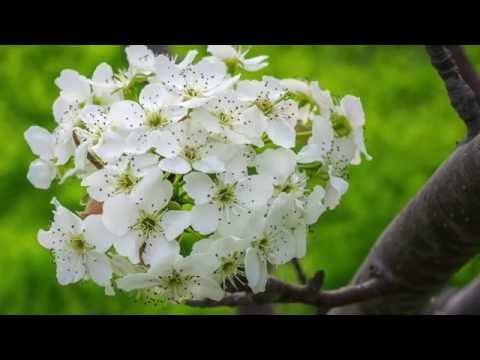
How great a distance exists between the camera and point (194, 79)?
74 cm

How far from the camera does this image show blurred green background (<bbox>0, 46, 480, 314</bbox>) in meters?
2.09

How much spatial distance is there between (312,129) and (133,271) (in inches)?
8.2

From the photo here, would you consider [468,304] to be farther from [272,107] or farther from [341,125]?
[272,107]

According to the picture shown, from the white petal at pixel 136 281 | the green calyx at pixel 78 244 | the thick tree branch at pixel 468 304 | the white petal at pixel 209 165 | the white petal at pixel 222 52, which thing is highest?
the white petal at pixel 222 52

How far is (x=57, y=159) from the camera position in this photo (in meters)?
0.83

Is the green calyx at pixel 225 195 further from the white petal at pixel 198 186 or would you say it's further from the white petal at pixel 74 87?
the white petal at pixel 74 87

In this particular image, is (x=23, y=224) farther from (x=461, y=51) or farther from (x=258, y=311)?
(x=461, y=51)

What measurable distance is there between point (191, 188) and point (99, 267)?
0.10 metres

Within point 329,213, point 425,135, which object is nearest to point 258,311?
point 329,213

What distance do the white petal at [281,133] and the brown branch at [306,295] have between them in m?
0.19

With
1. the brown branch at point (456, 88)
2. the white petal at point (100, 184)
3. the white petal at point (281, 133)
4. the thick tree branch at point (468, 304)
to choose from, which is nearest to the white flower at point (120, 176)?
the white petal at point (100, 184)

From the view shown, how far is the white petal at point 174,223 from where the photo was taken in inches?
26.8

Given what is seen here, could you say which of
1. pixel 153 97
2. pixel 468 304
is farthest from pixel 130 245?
pixel 468 304
